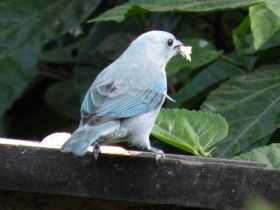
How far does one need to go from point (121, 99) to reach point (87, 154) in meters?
0.96

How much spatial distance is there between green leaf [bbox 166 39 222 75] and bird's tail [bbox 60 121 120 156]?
1183mm

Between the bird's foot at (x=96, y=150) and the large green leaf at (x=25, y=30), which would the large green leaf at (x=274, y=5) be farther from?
the large green leaf at (x=25, y=30)

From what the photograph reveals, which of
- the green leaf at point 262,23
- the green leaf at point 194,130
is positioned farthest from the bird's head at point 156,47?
the green leaf at point 194,130

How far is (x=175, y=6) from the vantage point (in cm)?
500

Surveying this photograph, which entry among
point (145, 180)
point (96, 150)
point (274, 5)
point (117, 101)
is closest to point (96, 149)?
point (96, 150)

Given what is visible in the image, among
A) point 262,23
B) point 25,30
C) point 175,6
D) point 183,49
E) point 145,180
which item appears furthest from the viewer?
point 25,30

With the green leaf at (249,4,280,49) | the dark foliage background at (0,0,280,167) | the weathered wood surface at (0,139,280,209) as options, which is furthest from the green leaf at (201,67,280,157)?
the weathered wood surface at (0,139,280,209)

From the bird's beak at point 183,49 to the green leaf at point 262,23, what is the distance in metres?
0.73

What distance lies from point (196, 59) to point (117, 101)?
121 cm

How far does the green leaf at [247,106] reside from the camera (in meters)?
5.12

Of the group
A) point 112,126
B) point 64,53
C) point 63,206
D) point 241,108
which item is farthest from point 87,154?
point 64,53

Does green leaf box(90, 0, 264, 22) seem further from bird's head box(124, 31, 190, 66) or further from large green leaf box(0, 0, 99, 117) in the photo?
large green leaf box(0, 0, 99, 117)

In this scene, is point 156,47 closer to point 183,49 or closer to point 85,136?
point 183,49

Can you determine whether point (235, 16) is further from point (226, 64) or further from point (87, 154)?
point (87, 154)
